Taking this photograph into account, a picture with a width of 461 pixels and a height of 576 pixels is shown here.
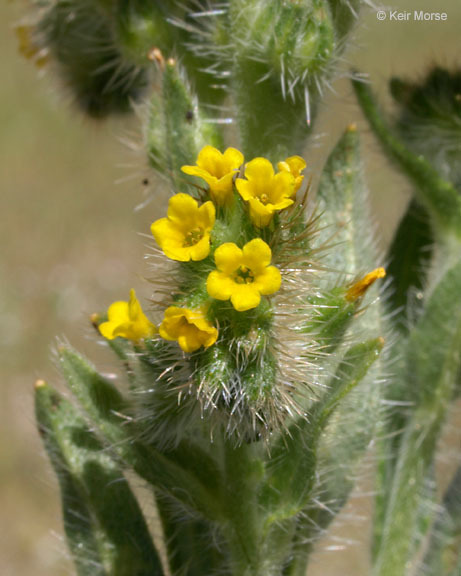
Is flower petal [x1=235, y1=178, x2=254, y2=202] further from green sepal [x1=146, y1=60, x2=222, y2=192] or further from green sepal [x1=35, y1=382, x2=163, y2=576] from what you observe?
green sepal [x1=35, y1=382, x2=163, y2=576]

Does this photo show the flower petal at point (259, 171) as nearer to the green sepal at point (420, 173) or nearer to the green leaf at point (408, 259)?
the green sepal at point (420, 173)

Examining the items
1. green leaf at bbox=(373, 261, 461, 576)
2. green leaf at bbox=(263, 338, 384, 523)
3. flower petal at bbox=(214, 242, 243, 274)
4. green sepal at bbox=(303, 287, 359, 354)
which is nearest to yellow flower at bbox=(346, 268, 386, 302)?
green sepal at bbox=(303, 287, 359, 354)

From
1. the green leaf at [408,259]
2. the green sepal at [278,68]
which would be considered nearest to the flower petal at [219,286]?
the green sepal at [278,68]

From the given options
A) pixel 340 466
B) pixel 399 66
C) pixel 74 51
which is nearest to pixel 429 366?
pixel 340 466

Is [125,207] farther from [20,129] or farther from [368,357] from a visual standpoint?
[368,357]

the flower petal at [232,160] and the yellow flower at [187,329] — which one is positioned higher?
the flower petal at [232,160]

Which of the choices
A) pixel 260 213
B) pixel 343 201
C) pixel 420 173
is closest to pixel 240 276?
pixel 260 213
